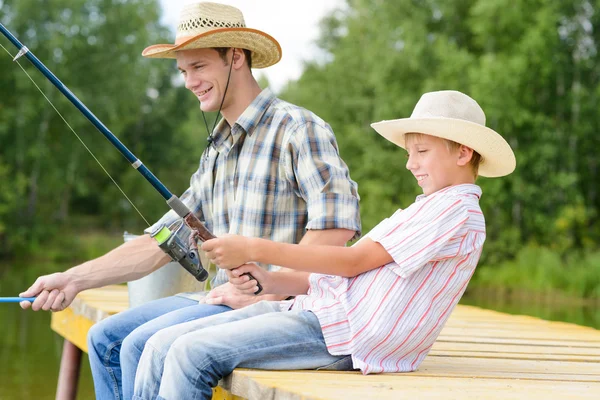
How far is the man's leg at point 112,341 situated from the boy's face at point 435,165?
2.90 feet

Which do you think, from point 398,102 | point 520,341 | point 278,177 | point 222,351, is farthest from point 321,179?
point 398,102

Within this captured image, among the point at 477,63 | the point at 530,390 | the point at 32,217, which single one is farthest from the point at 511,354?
the point at 32,217

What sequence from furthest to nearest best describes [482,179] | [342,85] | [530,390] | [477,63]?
1. [342,85]
2. [477,63]
3. [482,179]
4. [530,390]

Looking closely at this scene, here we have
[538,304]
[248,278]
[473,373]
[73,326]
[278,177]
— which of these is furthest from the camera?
[538,304]

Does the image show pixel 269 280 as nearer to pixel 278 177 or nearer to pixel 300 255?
pixel 300 255

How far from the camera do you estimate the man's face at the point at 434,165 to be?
240 centimetres

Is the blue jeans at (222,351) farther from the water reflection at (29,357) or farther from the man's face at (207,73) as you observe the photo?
the water reflection at (29,357)

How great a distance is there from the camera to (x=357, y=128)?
64.8 ft

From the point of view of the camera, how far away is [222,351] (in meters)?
2.26

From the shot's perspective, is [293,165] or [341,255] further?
[293,165]

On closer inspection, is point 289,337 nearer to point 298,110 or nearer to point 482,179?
point 298,110

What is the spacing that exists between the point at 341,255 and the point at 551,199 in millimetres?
15896

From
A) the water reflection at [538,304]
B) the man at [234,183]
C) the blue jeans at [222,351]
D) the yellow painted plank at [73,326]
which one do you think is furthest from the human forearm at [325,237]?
the water reflection at [538,304]

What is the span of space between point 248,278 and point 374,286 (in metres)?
0.32
